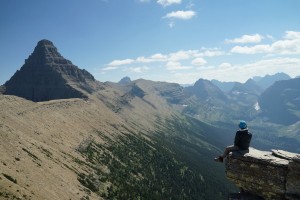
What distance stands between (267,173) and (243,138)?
346cm

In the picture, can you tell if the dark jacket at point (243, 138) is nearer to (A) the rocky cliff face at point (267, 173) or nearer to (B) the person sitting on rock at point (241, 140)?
(B) the person sitting on rock at point (241, 140)

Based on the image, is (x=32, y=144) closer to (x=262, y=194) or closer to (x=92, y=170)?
(x=92, y=170)

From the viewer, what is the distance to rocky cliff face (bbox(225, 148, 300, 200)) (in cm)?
2428

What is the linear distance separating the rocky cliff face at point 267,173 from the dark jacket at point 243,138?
74 centimetres

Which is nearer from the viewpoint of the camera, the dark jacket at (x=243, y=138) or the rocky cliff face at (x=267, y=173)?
the rocky cliff face at (x=267, y=173)

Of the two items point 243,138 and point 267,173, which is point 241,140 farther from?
point 267,173

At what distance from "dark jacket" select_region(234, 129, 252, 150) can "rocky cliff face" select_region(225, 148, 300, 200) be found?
74 centimetres

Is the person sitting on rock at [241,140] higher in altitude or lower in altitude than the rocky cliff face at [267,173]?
higher

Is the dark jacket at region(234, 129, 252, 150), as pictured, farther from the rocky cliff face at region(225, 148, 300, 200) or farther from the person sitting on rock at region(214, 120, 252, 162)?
the rocky cliff face at region(225, 148, 300, 200)

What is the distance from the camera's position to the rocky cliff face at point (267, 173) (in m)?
24.3

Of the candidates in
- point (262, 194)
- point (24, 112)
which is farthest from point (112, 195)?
point (262, 194)

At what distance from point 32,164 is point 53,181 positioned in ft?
25.9

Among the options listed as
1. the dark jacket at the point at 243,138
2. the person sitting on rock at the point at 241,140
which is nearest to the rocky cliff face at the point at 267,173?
the person sitting on rock at the point at 241,140

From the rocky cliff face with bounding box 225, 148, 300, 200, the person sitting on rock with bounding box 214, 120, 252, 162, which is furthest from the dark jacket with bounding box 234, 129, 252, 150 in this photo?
the rocky cliff face with bounding box 225, 148, 300, 200
